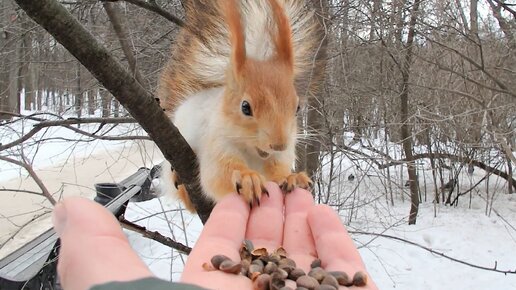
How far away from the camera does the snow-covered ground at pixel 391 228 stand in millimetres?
3815

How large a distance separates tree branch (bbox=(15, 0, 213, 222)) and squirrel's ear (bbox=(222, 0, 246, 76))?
30 cm

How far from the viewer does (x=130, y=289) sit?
2.26 ft

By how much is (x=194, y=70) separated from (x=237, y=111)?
362mm

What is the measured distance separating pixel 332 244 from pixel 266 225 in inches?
7.8

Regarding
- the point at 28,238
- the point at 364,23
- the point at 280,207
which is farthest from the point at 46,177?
the point at 280,207

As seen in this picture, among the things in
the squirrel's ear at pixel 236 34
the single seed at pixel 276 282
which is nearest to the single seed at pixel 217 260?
the single seed at pixel 276 282

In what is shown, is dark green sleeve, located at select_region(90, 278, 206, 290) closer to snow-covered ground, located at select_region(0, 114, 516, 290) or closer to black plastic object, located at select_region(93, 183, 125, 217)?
snow-covered ground, located at select_region(0, 114, 516, 290)

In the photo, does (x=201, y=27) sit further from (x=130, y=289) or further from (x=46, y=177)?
(x=46, y=177)

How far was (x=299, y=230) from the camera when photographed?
1.32 metres

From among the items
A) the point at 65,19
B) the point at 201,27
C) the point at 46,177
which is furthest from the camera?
the point at 46,177

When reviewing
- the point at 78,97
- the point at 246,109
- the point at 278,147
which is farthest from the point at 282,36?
the point at 78,97

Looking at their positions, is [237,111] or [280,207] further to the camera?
[237,111]

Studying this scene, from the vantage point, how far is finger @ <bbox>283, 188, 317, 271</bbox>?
127cm

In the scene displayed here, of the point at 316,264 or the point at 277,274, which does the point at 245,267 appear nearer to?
the point at 277,274
